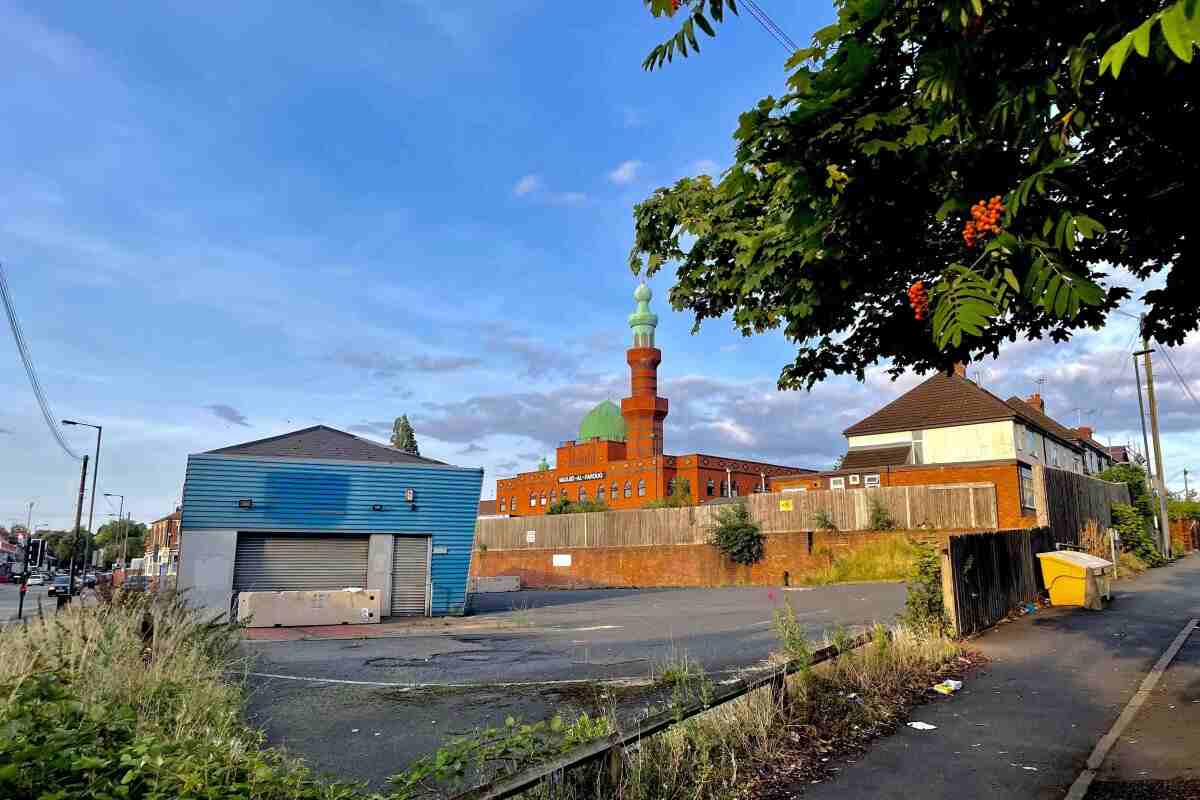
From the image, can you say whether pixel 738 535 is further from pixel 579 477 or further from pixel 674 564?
pixel 579 477

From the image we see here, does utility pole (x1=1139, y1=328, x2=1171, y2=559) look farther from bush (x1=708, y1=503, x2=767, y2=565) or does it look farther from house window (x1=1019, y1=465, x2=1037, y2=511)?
bush (x1=708, y1=503, x2=767, y2=565)

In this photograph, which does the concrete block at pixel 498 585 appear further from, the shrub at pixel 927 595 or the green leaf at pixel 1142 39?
the green leaf at pixel 1142 39

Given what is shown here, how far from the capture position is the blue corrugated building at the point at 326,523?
22406 mm

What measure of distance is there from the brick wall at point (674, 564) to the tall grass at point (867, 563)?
200 mm

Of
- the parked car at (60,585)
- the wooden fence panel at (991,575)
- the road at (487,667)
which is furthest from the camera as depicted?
the parked car at (60,585)

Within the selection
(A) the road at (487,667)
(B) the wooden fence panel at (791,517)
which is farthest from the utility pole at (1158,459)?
(A) the road at (487,667)

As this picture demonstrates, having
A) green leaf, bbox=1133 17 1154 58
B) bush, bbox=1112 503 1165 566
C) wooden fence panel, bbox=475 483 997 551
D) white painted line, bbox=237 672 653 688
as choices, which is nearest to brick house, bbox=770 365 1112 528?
bush, bbox=1112 503 1165 566

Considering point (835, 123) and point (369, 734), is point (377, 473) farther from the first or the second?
point (835, 123)

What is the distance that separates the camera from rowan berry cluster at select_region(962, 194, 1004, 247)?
3.42 m

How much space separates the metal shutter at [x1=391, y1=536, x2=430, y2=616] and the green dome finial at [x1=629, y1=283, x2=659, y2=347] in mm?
58387

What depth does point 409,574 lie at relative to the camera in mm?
24625

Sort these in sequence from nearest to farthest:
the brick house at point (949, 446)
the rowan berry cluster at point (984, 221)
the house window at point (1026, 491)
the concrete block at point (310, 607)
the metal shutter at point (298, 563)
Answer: the rowan berry cluster at point (984, 221) < the concrete block at point (310, 607) < the metal shutter at point (298, 563) < the house window at point (1026, 491) < the brick house at point (949, 446)

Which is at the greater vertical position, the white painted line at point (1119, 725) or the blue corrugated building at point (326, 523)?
the blue corrugated building at point (326, 523)

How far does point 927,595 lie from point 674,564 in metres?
24.5
